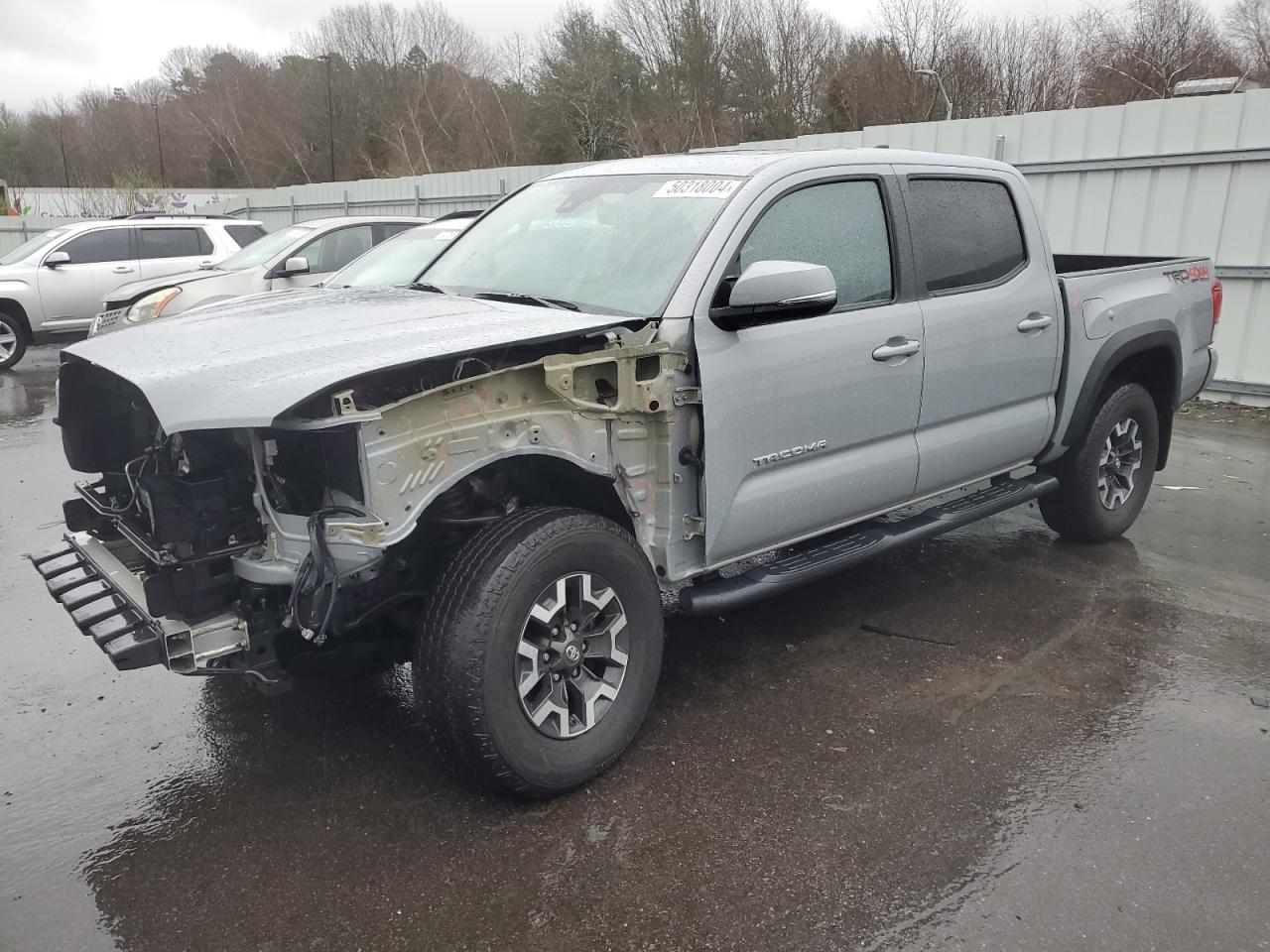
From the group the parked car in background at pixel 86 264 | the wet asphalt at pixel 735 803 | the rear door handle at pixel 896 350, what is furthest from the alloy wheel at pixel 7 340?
the rear door handle at pixel 896 350

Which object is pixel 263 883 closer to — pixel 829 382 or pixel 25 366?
pixel 829 382

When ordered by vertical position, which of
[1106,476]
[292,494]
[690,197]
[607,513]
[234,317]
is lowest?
[1106,476]

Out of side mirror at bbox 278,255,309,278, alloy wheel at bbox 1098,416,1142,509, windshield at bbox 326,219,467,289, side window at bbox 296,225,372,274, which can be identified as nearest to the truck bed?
alloy wheel at bbox 1098,416,1142,509

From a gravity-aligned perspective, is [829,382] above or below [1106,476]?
above

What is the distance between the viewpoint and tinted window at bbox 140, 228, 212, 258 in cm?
1305

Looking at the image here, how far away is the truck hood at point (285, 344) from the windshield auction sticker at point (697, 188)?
2.51 feet

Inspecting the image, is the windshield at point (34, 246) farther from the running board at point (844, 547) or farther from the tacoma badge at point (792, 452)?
the tacoma badge at point (792, 452)

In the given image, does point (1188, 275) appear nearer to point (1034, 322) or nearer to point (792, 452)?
point (1034, 322)

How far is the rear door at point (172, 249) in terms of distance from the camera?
1301 cm

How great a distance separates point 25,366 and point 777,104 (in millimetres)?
25549

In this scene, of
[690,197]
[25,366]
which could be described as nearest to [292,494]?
[690,197]

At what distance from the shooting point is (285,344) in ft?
9.44

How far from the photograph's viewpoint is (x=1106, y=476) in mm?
5359

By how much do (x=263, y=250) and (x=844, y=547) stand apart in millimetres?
8383
